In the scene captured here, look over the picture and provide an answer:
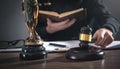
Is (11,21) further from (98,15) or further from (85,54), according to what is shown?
(98,15)

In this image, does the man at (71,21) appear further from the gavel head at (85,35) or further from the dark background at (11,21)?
the gavel head at (85,35)

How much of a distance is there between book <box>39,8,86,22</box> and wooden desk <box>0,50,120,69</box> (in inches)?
20.4

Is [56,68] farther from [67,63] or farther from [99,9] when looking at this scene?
[99,9]

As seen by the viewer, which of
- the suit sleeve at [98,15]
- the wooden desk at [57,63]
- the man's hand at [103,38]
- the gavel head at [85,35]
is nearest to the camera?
the wooden desk at [57,63]

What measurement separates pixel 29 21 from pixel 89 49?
234mm

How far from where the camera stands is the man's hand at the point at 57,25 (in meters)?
1.48

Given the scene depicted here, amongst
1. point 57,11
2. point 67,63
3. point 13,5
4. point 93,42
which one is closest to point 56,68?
point 67,63

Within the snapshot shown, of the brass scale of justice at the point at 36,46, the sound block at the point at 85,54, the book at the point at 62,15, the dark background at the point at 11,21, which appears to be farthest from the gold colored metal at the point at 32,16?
the book at the point at 62,15

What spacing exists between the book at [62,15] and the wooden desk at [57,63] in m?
0.52

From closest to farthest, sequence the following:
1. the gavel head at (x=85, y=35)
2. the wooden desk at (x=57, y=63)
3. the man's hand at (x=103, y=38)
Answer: the wooden desk at (x=57, y=63) < the gavel head at (x=85, y=35) < the man's hand at (x=103, y=38)

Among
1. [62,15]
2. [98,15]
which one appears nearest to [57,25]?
[62,15]

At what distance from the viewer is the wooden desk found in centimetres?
80

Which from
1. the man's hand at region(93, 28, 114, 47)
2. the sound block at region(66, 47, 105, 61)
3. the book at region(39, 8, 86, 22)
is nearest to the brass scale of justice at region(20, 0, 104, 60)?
the sound block at region(66, 47, 105, 61)

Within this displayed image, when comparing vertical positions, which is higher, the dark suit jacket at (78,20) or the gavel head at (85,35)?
the dark suit jacket at (78,20)
